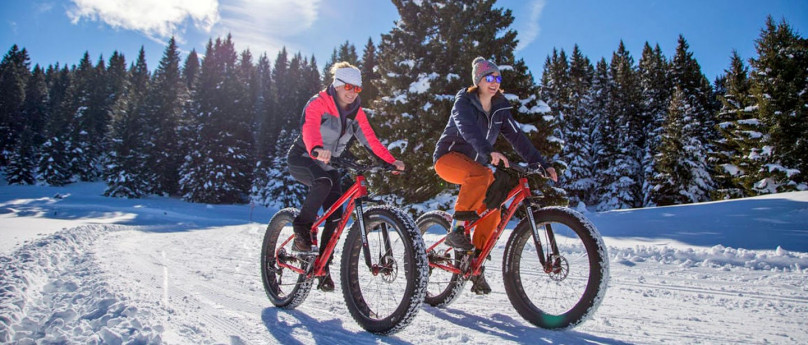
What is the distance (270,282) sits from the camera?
4.02m

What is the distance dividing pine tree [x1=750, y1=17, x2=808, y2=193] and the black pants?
2408 cm

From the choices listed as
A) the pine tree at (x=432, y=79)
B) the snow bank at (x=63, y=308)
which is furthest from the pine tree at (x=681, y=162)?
the snow bank at (x=63, y=308)

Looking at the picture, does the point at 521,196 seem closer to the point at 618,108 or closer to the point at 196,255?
the point at 196,255

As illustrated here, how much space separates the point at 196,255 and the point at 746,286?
308 inches

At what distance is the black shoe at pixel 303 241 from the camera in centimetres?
372

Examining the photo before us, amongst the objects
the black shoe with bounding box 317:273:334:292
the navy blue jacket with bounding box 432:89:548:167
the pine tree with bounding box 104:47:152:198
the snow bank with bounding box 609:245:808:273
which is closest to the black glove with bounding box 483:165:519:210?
the navy blue jacket with bounding box 432:89:548:167

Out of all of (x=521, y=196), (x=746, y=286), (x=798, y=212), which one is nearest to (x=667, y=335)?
(x=521, y=196)

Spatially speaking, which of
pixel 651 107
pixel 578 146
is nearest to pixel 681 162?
pixel 578 146

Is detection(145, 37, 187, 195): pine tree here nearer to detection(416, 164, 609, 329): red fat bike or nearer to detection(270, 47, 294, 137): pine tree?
detection(270, 47, 294, 137): pine tree

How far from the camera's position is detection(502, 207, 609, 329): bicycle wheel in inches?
106

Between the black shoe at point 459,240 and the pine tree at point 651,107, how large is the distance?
34.5 m

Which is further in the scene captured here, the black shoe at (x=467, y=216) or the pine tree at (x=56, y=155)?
the pine tree at (x=56, y=155)

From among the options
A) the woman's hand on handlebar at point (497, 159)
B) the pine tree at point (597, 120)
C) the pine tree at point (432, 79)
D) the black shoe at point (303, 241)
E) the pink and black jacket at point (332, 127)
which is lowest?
the black shoe at point (303, 241)

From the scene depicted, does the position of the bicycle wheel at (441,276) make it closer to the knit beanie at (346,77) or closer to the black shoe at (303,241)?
the black shoe at (303,241)
